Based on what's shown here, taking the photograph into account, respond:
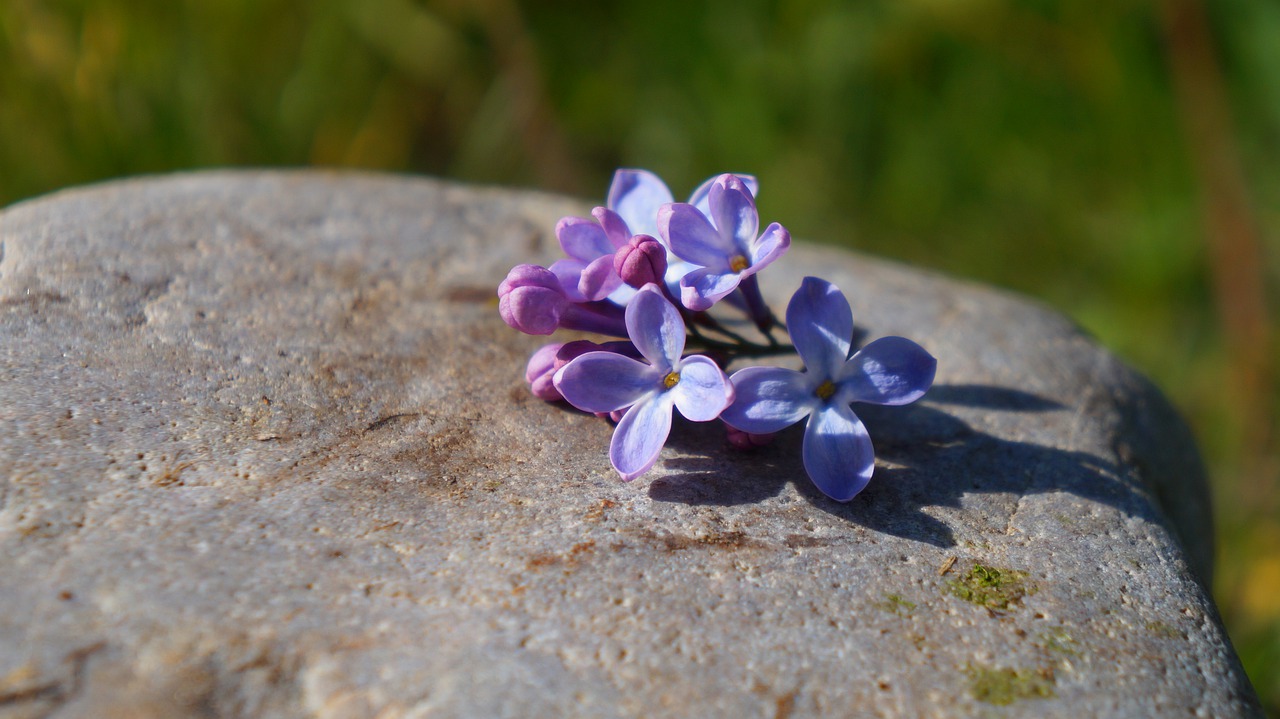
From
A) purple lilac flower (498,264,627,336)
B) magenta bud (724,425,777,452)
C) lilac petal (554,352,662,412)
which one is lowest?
magenta bud (724,425,777,452)

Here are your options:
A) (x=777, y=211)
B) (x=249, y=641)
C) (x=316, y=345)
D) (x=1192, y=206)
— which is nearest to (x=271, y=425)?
(x=316, y=345)

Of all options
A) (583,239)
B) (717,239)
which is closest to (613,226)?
(583,239)

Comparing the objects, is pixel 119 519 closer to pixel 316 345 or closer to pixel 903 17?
pixel 316 345

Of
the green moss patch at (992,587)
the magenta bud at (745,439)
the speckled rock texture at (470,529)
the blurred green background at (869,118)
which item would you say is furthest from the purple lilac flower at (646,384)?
the blurred green background at (869,118)

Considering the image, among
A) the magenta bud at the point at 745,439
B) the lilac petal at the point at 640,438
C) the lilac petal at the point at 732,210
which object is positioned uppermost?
the lilac petal at the point at 732,210

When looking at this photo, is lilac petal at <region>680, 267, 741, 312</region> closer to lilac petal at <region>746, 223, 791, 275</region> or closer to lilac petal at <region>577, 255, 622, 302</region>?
lilac petal at <region>746, 223, 791, 275</region>

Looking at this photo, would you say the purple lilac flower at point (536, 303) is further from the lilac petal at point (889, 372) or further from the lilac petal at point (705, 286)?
the lilac petal at point (889, 372)

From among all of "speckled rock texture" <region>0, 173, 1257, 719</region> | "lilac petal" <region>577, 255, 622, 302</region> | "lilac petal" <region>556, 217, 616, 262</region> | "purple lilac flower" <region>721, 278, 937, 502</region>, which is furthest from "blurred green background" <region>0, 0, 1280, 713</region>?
"purple lilac flower" <region>721, 278, 937, 502</region>
